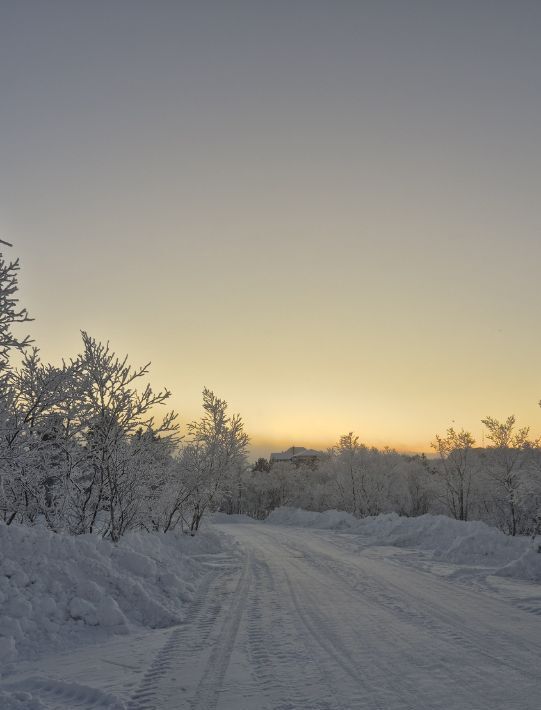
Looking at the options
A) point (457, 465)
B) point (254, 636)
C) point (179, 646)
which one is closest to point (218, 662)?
point (179, 646)

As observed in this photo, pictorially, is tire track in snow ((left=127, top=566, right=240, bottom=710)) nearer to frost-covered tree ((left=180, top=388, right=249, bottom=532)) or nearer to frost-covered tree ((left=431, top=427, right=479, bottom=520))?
frost-covered tree ((left=180, top=388, right=249, bottom=532))

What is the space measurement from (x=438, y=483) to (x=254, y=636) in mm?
53620

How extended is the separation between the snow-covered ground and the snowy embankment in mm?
738

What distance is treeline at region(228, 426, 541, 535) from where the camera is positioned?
44.8 metres

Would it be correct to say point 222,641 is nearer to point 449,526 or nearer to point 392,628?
point 392,628

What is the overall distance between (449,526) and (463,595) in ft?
47.1

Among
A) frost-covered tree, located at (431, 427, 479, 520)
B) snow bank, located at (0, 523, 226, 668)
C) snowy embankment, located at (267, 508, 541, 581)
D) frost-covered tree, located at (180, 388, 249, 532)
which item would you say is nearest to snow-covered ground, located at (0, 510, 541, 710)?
snow bank, located at (0, 523, 226, 668)

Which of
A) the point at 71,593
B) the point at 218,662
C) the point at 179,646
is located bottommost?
the point at 179,646

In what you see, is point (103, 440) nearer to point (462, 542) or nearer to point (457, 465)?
point (462, 542)

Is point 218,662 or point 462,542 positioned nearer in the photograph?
point 218,662

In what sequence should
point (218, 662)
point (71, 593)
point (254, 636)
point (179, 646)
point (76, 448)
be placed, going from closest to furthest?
point (218, 662) < point (179, 646) < point (254, 636) < point (71, 593) < point (76, 448)

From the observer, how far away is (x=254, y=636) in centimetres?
814

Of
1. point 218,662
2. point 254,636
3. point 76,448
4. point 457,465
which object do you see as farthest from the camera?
point 457,465

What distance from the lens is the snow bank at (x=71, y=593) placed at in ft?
24.8
